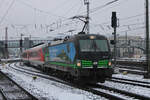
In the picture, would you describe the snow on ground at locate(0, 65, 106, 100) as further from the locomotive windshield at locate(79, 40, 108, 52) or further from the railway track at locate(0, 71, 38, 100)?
the locomotive windshield at locate(79, 40, 108, 52)

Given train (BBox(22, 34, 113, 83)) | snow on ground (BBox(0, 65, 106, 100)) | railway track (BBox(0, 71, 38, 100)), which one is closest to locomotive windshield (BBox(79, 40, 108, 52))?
train (BBox(22, 34, 113, 83))

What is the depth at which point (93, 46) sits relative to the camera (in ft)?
45.9

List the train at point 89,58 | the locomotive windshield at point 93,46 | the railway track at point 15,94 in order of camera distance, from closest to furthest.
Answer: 1. the railway track at point 15,94
2. the train at point 89,58
3. the locomotive windshield at point 93,46

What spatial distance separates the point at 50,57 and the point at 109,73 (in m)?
7.56

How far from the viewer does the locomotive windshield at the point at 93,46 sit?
13.8 m

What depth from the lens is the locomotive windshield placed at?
13844 millimetres

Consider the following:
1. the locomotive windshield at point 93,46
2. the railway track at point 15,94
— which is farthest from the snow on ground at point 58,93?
the locomotive windshield at point 93,46

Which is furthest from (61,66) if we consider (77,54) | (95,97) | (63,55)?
(95,97)

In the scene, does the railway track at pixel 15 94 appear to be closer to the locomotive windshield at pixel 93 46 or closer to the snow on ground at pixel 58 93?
the snow on ground at pixel 58 93

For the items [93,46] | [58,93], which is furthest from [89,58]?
[58,93]

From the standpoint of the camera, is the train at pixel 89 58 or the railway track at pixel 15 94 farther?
the train at pixel 89 58

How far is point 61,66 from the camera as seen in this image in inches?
651

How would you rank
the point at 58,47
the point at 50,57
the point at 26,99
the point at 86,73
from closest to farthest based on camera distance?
1. the point at 26,99
2. the point at 86,73
3. the point at 58,47
4. the point at 50,57

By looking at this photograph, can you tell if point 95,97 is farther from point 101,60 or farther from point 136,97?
point 101,60
